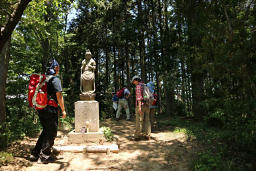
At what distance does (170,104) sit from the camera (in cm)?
1288

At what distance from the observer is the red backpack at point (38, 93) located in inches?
148

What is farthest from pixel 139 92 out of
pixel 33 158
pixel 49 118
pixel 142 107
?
pixel 33 158

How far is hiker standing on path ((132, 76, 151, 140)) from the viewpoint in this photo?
5770mm

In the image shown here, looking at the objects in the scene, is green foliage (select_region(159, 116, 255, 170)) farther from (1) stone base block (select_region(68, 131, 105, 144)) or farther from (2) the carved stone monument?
(2) the carved stone monument

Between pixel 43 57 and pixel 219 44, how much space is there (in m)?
8.87

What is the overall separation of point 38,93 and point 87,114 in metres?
2.61

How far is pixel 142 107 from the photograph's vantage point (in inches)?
231

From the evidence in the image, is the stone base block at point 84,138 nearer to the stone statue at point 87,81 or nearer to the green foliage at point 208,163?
the stone statue at point 87,81

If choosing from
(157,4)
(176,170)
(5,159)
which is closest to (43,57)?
(5,159)

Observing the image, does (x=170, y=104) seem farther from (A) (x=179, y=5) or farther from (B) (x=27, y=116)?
(B) (x=27, y=116)

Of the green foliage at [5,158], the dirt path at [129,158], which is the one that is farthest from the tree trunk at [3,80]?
the green foliage at [5,158]

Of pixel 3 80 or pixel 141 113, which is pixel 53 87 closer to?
pixel 3 80

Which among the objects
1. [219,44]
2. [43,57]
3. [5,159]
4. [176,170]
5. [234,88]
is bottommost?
[176,170]

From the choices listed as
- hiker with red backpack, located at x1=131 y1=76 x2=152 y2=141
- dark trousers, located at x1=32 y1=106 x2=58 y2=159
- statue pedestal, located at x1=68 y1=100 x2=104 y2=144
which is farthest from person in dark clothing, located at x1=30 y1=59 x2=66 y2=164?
hiker with red backpack, located at x1=131 y1=76 x2=152 y2=141
